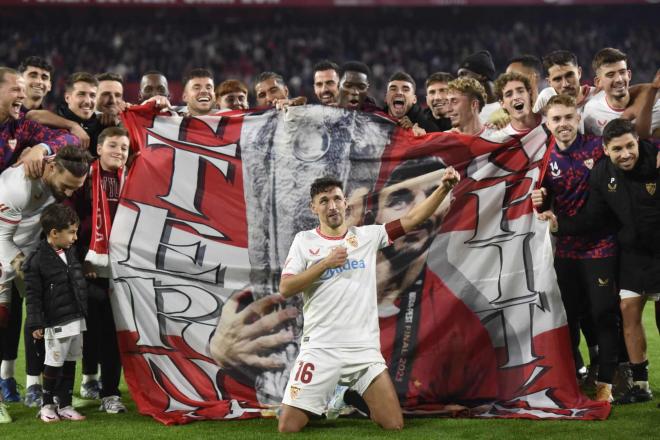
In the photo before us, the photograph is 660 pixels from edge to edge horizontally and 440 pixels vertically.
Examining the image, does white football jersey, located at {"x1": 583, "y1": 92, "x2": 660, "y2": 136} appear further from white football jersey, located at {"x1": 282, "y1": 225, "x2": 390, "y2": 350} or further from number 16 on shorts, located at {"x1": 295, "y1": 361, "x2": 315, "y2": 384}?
number 16 on shorts, located at {"x1": 295, "y1": 361, "x2": 315, "y2": 384}

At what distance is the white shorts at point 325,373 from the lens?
508 cm

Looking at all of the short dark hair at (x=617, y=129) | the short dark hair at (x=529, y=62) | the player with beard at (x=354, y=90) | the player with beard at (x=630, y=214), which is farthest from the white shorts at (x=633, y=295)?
the short dark hair at (x=529, y=62)

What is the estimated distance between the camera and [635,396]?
5.66 meters

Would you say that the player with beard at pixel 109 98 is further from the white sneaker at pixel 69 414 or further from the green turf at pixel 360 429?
the green turf at pixel 360 429

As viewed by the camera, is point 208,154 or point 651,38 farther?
Answer: point 651,38

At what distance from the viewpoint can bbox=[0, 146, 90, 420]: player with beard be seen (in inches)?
223

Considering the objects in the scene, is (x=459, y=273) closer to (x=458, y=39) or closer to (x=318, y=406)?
(x=318, y=406)

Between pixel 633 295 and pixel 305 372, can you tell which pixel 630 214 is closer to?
pixel 633 295

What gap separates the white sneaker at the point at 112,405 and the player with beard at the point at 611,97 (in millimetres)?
3714

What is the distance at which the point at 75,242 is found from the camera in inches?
233

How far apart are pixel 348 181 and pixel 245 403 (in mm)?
1653

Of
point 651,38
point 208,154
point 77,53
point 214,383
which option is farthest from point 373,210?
point 651,38

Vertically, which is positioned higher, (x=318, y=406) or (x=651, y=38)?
(x=651, y=38)

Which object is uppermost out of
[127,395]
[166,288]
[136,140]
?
[136,140]
